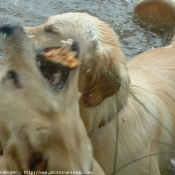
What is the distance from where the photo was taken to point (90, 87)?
3.28 meters

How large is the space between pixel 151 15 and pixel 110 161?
299 centimetres

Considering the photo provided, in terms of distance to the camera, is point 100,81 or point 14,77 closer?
point 14,77

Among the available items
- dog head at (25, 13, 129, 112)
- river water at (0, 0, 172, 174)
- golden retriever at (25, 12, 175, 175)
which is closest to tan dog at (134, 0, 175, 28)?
river water at (0, 0, 172, 174)

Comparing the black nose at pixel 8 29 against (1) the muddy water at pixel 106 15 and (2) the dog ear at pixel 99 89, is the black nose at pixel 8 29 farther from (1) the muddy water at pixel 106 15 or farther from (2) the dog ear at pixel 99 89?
(1) the muddy water at pixel 106 15

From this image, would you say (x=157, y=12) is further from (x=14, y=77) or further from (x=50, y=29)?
(x=14, y=77)

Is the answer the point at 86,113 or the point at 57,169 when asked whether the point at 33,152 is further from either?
the point at 86,113

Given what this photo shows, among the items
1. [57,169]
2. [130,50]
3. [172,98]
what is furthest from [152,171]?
[130,50]

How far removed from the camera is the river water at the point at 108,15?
6043mm

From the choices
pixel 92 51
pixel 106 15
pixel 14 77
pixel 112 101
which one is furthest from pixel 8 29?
pixel 106 15

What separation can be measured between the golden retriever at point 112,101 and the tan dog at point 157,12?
66.3 inches

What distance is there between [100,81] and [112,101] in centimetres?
26

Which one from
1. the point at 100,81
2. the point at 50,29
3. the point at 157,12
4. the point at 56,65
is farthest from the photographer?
the point at 157,12

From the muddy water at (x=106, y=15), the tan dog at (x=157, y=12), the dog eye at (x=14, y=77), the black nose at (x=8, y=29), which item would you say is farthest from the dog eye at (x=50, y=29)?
the muddy water at (x=106, y=15)

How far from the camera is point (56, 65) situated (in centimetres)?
262
